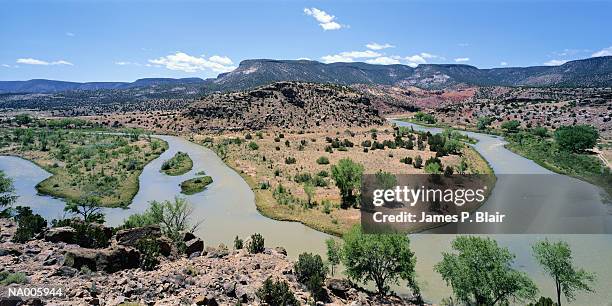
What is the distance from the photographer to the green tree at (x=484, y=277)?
2123 centimetres

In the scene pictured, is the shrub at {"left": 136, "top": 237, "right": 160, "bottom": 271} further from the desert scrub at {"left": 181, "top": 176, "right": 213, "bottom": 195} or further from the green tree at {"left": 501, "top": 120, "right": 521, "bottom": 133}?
the green tree at {"left": 501, "top": 120, "right": 521, "bottom": 133}

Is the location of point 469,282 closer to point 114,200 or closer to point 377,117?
point 114,200

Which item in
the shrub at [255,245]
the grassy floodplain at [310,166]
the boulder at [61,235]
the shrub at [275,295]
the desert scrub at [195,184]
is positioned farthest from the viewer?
the desert scrub at [195,184]

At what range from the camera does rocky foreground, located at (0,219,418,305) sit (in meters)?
19.2

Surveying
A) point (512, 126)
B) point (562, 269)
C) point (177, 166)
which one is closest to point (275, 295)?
point (562, 269)

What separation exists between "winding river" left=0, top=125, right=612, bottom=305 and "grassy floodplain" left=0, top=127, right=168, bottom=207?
1.80 meters

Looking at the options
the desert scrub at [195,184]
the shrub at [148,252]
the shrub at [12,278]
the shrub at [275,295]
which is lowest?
the desert scrub at [195,184]

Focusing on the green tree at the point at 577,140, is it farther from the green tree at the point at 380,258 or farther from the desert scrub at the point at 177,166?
the desert scrub at the point at 177,166

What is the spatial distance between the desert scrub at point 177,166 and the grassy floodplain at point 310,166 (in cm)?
708

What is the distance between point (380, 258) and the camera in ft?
79.7

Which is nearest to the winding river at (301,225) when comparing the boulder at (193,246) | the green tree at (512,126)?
the boulder at (193,246)

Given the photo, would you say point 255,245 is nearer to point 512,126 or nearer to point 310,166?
point 310,166

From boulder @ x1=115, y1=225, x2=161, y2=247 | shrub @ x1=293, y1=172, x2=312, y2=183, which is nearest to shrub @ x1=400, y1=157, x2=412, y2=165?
shrub @ x1=293, y1=172, x2=312, y2=183

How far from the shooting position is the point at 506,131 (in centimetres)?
11388
